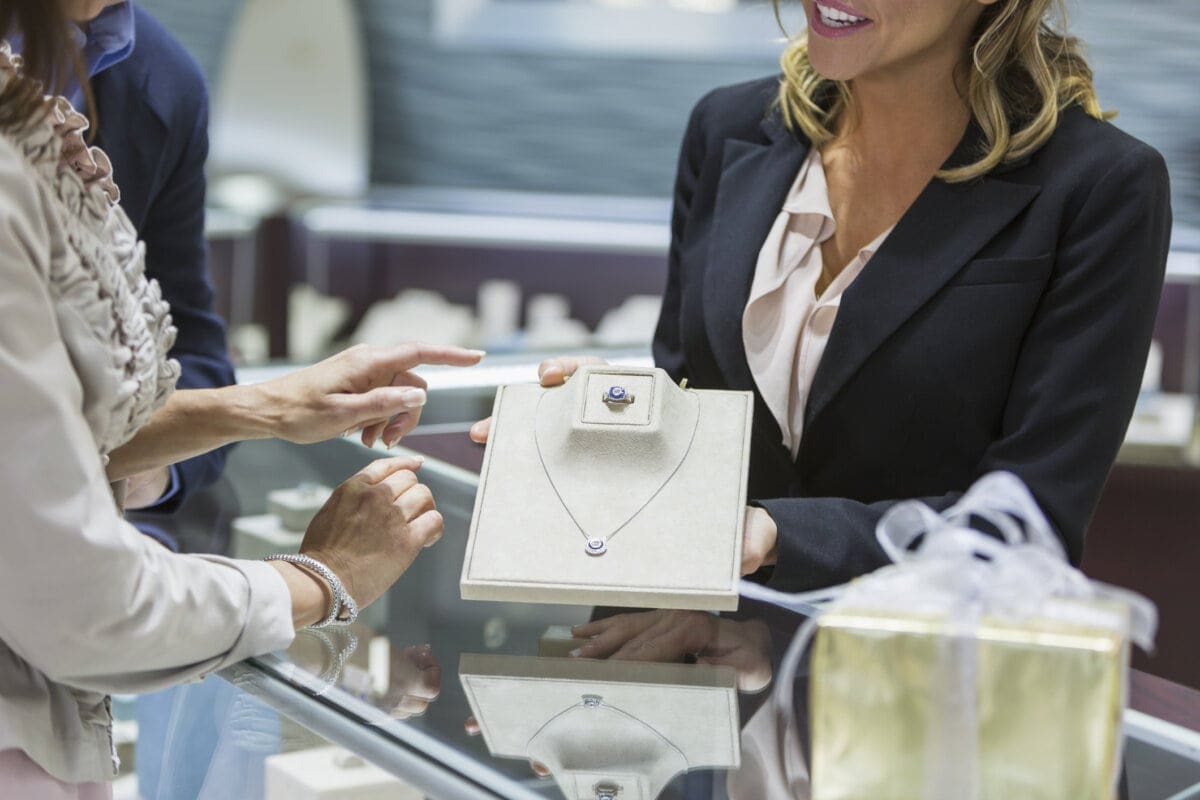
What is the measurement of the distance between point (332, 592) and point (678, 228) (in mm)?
693

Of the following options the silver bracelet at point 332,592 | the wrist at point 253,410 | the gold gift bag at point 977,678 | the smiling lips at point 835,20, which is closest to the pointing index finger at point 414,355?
the wrist at point 253,410

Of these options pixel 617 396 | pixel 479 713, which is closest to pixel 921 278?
pixel 617 396

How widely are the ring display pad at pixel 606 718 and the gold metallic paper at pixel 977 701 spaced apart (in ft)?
0.58

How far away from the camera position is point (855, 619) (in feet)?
2.39

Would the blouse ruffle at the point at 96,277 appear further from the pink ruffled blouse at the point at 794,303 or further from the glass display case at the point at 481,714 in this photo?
the pink ruffled blouse at the point at 794,303

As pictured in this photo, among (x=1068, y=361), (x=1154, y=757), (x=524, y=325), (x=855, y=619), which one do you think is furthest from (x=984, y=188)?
(x=524, y=325)

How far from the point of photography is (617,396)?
1138 millimetres

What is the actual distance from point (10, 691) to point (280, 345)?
4186 mm

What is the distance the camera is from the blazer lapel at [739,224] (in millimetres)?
1425

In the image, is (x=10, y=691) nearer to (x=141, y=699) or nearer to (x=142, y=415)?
(x=142, y=415)

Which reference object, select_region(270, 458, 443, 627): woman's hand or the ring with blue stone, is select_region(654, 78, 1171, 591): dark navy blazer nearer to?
the ring with blue stone

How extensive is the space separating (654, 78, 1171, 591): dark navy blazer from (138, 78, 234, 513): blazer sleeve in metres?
0.54

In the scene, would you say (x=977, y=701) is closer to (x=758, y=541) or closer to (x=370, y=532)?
(x=758, y=541)

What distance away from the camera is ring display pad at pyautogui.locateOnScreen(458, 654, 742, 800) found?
0.88 meters
